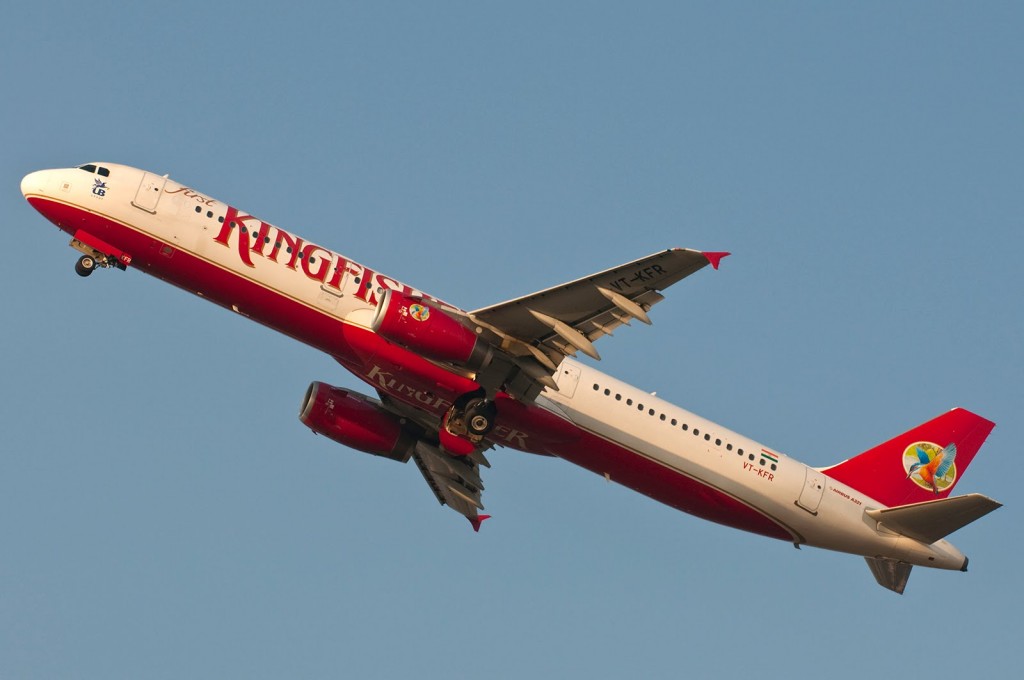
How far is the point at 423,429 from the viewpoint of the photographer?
5256 cm

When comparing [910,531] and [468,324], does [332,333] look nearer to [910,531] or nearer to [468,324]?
[468,324]

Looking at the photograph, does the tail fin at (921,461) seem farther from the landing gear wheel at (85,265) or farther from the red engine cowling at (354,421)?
the landing gear wheel at (85,265)

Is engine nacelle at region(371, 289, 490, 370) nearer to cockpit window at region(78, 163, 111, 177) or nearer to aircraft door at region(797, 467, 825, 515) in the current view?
cockpit window at region(78, 163, 111, 177)

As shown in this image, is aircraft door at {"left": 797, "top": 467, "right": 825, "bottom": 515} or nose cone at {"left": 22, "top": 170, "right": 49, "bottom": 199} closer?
nose cone at {"left": 22, "top": 170, "right": 49, "bottom": 199}

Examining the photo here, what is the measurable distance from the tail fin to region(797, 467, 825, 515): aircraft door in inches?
59.7

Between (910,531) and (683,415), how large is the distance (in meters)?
8.96

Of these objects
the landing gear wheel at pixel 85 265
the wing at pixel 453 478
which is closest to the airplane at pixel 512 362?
the landing gear wheel at pixel 85 265

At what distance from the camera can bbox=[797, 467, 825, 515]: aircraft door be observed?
48.8 metres

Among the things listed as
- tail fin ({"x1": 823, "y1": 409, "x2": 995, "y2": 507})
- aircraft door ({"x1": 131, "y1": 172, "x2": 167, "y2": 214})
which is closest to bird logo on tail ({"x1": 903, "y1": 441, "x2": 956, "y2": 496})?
tail fin ({"x1": 823, "y1": 409, "x2": 995, "y2": 507})

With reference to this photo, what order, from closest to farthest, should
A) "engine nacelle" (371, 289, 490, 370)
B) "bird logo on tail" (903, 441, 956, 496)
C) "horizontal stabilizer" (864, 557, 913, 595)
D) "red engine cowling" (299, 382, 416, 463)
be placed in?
"engine nacelle" (371, 289, 490, 370) → "horizontal stabilizer" (864, 557, 913, 595) → "bird logo on tail" (903, 441, 956, 496) → "red engine cowling" (299, 382, 416, 463)

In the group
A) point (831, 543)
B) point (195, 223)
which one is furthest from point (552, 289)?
point (831, 543)

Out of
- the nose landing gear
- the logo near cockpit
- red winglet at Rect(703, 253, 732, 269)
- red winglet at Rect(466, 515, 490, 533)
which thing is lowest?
red winglet at Rect(466, 515, 490, 533)

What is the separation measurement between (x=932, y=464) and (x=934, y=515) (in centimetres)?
393

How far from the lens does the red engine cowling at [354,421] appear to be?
51.2 meters
